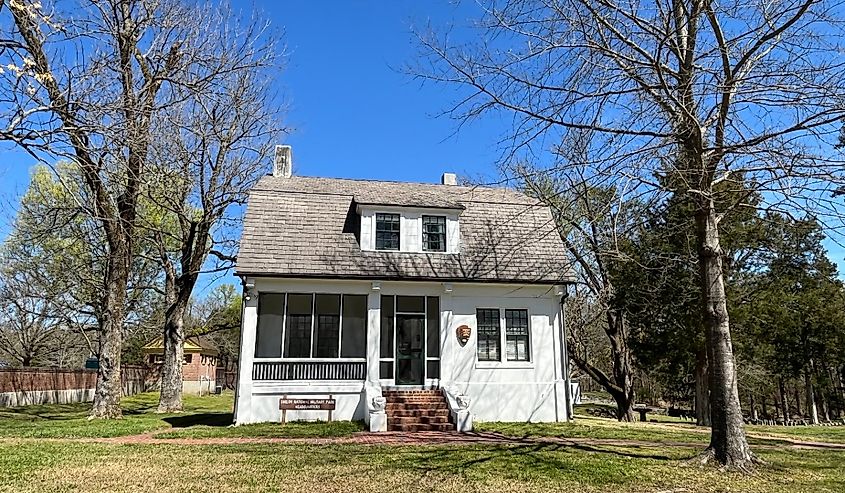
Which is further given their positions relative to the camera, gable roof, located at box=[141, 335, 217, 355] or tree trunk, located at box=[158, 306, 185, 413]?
gable roof, located at box=[141, 335, 217, 355]

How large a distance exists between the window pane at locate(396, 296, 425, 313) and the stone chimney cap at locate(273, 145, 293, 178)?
20.4 ft

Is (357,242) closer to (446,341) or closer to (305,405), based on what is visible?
(446,341)

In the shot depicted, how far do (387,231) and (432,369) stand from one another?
4.04 m

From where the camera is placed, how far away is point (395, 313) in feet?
49.3

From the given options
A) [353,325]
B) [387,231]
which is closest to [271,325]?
[353,325]

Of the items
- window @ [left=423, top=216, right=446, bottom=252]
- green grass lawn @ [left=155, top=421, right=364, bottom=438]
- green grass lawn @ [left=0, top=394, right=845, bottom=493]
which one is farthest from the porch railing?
window @ [left=423, top=216, right=446, bottom=252]

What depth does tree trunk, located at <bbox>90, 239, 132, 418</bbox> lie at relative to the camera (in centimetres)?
1458

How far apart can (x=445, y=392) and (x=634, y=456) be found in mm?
5823

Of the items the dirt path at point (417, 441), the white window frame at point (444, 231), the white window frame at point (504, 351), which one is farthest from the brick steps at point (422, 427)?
the white window frame at point (444, 231)

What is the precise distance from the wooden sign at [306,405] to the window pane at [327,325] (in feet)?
6.35

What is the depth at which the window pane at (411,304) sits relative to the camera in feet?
50.9

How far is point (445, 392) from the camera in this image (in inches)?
557

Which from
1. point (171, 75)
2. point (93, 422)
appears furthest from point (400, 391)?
point (171, 75)

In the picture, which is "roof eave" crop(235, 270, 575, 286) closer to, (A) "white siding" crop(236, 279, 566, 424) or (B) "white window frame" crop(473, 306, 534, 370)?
(A) "white siding" crop(236, 279, 566, 424)
